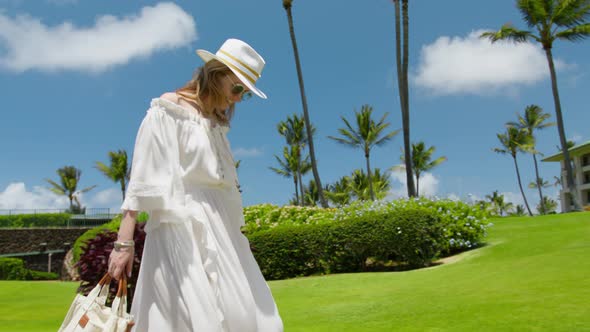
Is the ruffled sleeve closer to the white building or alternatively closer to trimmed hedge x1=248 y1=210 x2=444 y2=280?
trimmed hedge x1=248 y1=210 x2=444 y2=280

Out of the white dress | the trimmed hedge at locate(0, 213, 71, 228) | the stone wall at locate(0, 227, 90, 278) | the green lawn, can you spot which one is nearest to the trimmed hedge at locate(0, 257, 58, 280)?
the stone wall at locate(0, 227, 90, 278)

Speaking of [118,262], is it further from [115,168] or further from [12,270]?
[115,168]

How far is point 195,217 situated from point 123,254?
40cm

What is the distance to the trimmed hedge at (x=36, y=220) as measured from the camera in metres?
38.1

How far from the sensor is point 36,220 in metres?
39.3

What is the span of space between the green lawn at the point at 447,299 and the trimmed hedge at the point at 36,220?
92.6 ft

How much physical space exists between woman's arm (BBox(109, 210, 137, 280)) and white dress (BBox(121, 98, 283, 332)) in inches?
3.4

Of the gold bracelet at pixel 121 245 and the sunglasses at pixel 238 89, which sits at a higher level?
the sunglasses at pixel 238 89

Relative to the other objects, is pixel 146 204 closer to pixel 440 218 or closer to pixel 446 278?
pixel 446 278

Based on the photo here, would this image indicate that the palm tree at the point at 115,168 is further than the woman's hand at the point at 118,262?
Yes

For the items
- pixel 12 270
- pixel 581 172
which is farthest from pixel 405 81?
pixel 581 172

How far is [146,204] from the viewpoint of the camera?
2.47m

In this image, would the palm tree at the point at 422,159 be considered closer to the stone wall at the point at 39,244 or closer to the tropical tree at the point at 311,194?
the tropical tree at the point at 311,194

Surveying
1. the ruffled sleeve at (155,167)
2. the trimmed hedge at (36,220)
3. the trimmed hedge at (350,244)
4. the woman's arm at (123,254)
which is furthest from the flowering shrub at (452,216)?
the trimmed hedge at (36,220)
